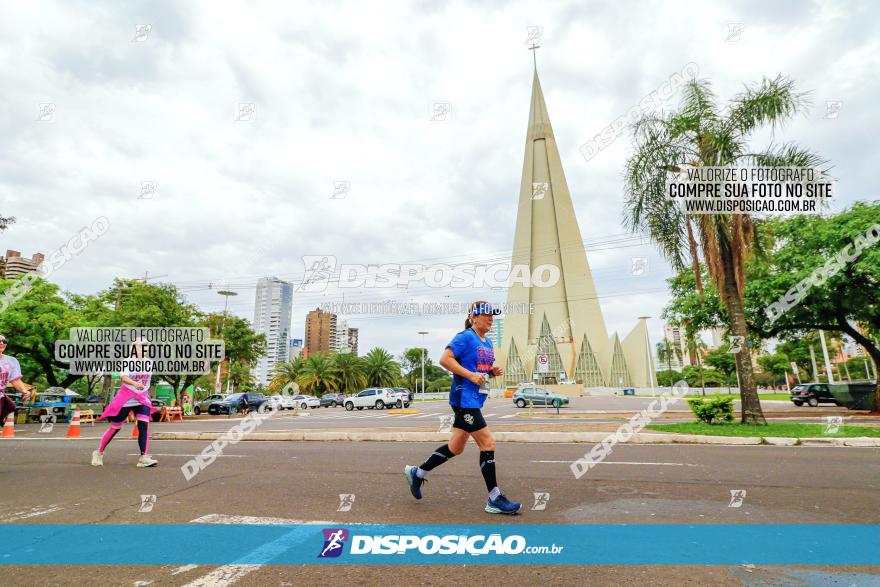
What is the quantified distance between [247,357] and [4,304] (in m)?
16.0

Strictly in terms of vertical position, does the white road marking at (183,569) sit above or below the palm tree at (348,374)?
below

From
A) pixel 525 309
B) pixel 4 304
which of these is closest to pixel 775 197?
pixel 4 304

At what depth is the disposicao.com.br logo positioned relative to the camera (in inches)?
124

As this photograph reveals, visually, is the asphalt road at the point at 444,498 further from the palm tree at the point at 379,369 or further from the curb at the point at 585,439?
the palm tree at the point at 379,369

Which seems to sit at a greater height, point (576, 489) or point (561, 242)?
point (561, 242)

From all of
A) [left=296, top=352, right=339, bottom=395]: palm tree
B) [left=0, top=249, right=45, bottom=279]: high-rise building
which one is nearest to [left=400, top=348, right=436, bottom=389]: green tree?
[left=296, top=352, right=339, bottom=395]: palm tree

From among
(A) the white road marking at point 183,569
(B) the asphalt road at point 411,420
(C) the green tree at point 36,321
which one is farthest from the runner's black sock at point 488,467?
(C) the green tree at point 36,321

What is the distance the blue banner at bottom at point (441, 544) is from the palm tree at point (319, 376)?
173ft

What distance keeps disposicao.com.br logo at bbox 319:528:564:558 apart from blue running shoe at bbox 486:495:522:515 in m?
0.48

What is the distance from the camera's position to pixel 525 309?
282 ft

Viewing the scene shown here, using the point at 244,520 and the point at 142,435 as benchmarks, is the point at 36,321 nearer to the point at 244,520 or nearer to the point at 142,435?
the point at 142,435

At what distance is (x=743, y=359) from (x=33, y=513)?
14228 mm

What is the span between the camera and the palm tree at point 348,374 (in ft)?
185

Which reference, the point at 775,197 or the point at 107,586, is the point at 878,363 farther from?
the point at 107,586
